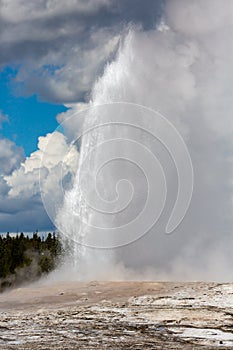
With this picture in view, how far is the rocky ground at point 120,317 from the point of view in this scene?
12.9 metres

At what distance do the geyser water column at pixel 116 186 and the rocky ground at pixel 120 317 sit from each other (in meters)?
6.02

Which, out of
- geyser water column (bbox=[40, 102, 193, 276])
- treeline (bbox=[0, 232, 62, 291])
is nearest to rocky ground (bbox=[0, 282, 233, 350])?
geyser water column (bbox=[40, 102, 193, 276])

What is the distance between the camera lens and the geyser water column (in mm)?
29156

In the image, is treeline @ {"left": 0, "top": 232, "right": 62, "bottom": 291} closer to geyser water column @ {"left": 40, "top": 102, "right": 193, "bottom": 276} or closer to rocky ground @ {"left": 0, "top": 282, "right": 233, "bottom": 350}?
geyser water column @ {"left": 40, "top": 102, "right": 193, "bottom": 276}

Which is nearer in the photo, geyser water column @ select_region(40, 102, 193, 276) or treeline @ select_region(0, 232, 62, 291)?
geyser water column @ select_region(40, 102, 193, 276)

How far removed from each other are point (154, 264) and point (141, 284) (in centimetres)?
666

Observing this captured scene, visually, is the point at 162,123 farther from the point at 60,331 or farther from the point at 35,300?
the point at 60,331

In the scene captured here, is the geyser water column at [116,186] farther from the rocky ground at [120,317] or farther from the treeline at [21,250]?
the treeline at [21,250]

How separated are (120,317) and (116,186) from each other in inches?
594

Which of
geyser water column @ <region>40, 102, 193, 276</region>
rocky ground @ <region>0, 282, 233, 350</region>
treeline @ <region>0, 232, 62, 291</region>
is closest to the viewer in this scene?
rocky ground @ <region>0, 282, 233, 350</region>

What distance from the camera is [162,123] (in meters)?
34.7

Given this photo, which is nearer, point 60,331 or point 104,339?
point 104,339

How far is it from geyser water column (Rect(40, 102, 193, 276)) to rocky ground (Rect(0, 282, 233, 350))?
6024mm

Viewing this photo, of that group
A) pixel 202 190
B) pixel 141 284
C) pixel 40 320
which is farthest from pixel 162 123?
pixel 40 320
